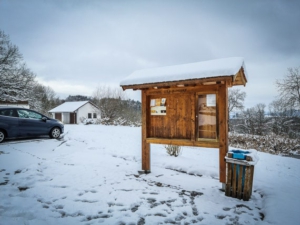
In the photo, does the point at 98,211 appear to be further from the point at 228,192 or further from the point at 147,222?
the point at 228,192

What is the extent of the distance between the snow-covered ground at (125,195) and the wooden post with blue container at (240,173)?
7.2 inches

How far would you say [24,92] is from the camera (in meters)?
22.7

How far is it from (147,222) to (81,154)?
5.23m

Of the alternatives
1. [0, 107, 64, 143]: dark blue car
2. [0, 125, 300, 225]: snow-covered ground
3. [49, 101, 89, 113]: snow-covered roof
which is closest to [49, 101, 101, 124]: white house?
[49, 101, 89, 113]: snow-covered roof

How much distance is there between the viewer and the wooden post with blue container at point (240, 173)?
384 cm

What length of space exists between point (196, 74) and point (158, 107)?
1.66 meters

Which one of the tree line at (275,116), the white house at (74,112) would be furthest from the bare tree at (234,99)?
the white house at (74,112)

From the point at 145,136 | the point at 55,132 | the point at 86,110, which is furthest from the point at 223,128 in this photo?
the point at 86,110

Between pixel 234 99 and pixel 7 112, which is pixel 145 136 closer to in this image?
pixel 7 112

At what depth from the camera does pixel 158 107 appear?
559cm

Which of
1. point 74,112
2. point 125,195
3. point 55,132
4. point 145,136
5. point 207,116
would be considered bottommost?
point 125,195

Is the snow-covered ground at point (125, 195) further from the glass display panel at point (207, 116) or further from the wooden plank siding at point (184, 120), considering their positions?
the glass display panel at point (207, 116)

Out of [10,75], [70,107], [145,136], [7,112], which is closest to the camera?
[145,136]

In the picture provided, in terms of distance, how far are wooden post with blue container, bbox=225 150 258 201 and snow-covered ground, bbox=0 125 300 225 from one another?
183mm
